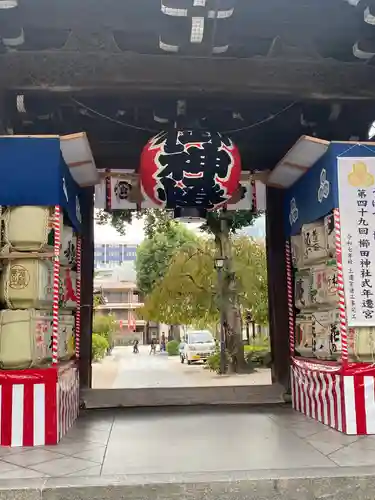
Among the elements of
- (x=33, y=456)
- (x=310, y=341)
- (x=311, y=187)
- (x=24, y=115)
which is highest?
(x=24, y=115)

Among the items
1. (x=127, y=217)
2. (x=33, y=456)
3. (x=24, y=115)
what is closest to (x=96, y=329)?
(x=127, y=217)

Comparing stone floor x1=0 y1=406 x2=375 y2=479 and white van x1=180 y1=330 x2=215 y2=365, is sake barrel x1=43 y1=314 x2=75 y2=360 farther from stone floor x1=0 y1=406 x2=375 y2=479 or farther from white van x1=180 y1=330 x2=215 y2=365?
white van x1=180 y1=330 x2=215 y2=365

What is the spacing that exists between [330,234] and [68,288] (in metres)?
3.28

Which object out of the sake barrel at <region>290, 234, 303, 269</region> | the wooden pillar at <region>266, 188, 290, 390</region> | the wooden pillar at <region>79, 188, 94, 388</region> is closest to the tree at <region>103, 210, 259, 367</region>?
the wooden pillar at <region>266, 188, 290, 390</region>

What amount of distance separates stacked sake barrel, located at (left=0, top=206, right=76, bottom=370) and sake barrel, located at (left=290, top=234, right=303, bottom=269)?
3.19 m

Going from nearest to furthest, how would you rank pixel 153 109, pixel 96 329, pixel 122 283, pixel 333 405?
pixel 333 405 → pixel 153 109 → pixel 96 329 → pixel 122 283

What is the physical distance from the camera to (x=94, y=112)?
6.78 m

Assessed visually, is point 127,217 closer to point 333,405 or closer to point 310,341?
point 310,341

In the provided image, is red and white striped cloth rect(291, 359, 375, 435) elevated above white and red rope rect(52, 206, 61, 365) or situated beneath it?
situated beneath

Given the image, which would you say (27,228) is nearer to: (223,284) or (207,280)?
(223,284)

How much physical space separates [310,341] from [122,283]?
38261 millimetres

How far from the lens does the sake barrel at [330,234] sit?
18.4 feet

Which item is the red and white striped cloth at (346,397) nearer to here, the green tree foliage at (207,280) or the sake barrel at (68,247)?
the sake barrel at (68,247)

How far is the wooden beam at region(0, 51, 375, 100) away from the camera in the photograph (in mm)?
5668
